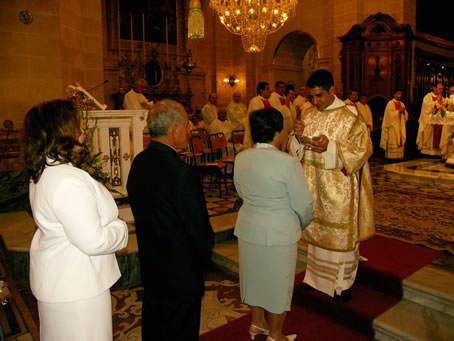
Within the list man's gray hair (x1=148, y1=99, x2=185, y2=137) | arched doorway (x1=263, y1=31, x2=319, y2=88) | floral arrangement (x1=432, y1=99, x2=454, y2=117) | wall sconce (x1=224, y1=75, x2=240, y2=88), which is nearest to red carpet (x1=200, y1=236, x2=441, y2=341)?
man's gray hair (x1=148, y1=99, x2=185, y2=137)

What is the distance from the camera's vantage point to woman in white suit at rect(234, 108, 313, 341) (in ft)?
7.74

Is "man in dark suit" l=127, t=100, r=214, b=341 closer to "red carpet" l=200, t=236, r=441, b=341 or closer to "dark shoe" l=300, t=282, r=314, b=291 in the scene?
"red carpet" l=200, t=236, r=441, b=341

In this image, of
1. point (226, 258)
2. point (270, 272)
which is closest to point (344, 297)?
point (270, 272)

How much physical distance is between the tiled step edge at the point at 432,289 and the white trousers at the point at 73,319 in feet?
7.76

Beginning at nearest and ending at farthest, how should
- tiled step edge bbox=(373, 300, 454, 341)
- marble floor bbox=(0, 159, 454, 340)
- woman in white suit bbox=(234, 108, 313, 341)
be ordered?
1. woman in white suit bbox=(234, 108, 313, 341)
2. tiled step edge bbox=(373, 300, 454, 341)
3. marble floor bbox=(0, 159, 454, 340)

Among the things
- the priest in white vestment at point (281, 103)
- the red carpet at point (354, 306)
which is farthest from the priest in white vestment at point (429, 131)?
the red carpet at point (354, 306)

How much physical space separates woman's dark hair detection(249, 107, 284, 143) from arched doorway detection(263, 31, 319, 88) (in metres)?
13.6

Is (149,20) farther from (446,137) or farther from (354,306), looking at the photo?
(354,306)

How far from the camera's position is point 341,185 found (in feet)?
10.3

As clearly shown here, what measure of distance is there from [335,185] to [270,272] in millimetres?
983

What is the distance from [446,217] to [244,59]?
12.9 metres

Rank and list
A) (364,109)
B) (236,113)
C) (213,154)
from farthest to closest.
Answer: (364,109) < (236,113) < (213,154)

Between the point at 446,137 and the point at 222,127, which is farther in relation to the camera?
the point at 446,137

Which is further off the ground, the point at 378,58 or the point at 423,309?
the point at 378,58
